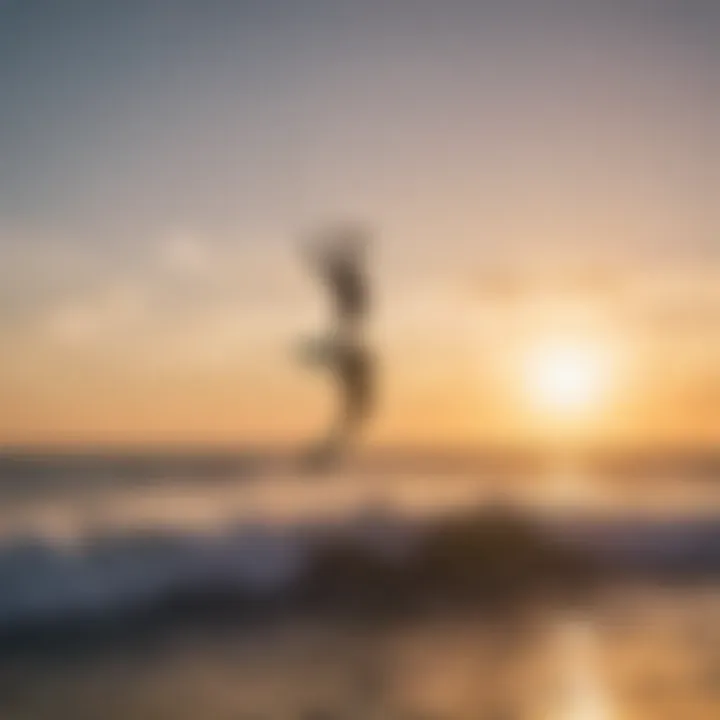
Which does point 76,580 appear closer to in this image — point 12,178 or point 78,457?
point 78,457

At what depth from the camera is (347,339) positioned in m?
1.74

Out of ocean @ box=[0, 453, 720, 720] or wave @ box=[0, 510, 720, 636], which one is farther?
wave @ box=[0, 510, 720, 636]

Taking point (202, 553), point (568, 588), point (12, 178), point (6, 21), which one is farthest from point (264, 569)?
point (6, 21)

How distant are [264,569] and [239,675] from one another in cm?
39

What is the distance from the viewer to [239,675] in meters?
1.62

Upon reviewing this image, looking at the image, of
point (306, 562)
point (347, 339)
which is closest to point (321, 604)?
point (306, 562)

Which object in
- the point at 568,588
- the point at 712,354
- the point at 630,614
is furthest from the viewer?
the point at 568,588

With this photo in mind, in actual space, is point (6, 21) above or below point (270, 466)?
above

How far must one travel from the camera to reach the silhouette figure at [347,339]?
1.69m

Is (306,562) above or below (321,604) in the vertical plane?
above

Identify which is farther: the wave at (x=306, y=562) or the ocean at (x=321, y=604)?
the wave at (x=306, y=562)

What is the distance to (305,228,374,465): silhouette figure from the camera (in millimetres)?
1693

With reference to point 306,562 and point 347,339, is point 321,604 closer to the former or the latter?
point 306,562

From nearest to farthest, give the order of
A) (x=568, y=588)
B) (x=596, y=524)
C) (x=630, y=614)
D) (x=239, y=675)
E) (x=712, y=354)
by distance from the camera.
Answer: (x=239, y=675) → (x=712, y=354) → (x=630, y=614) → (x=568, y=588) → (x=596, y=524)
